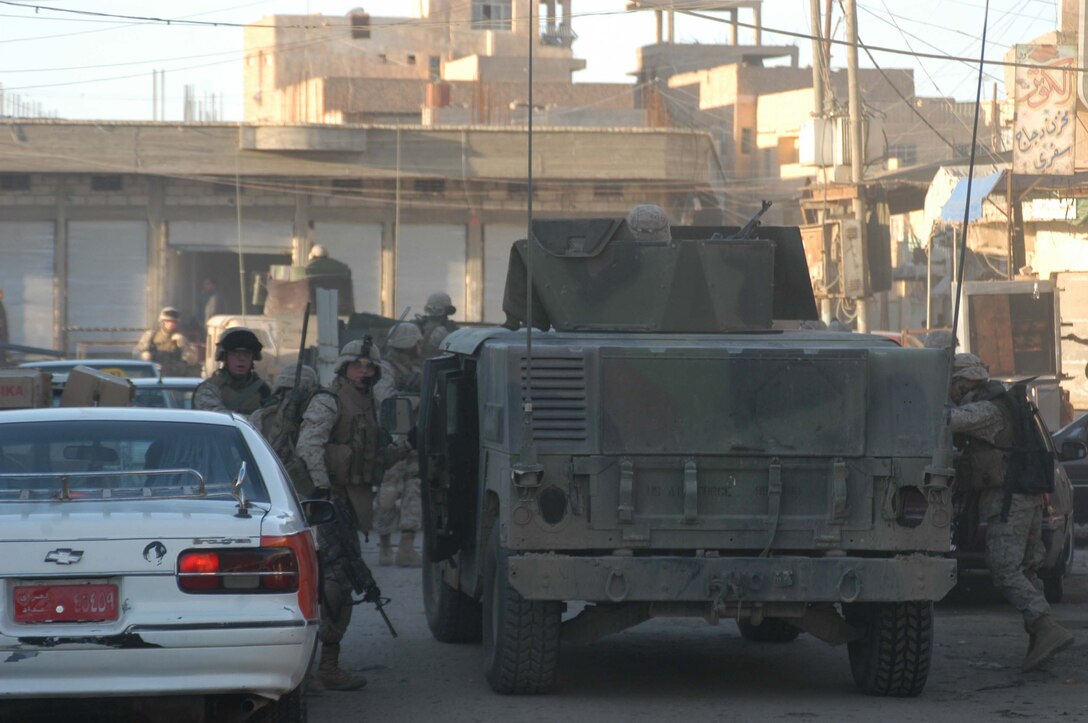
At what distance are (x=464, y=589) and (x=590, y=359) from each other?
1866 mm

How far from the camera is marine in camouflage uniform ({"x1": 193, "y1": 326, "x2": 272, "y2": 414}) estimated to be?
10.6m

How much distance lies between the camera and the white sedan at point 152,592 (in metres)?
5.48

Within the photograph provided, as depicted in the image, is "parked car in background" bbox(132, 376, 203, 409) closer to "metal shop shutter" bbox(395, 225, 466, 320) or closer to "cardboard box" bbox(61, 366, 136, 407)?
"cardboard box" bbox(61, 366, 136, 407)

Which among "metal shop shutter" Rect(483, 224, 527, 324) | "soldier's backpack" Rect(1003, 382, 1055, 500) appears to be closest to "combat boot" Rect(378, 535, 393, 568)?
"soldier's backpack" Rect(1003, 382, 1055, 500)

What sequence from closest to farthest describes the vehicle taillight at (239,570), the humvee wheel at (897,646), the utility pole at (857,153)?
the vehicle taillight at (239,570)
the humvee wheel at (897,646)
the utility pole at (857,153)

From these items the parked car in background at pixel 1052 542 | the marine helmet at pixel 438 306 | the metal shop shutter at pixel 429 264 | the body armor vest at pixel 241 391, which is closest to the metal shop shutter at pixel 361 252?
the metal shop shutter at pixel 429 264

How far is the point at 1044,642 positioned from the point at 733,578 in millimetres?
2182

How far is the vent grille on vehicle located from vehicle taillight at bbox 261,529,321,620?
1.63 meters

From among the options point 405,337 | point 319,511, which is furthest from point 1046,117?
point 319,511

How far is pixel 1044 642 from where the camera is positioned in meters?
8.62

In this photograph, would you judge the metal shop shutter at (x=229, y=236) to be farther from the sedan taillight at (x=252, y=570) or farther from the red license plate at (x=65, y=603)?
the red license plate at (x=65, y=603)

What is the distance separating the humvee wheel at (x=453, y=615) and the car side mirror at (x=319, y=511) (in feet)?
8.83

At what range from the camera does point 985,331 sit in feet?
80.3

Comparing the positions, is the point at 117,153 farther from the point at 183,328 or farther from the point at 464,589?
the point at 464,589
